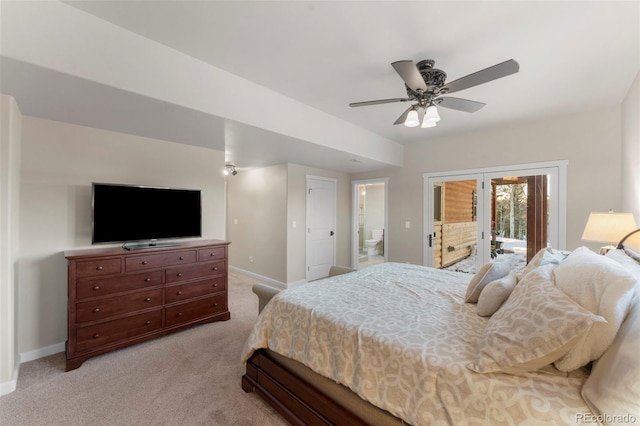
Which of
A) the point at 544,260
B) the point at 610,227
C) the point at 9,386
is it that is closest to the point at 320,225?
the point at 544,260

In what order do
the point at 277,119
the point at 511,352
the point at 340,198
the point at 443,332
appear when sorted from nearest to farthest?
the point at 511,352 → the point at 443,332 → the point at 277,119 → the point at 340,198

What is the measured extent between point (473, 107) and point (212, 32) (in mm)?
2236

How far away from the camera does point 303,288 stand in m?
2.15

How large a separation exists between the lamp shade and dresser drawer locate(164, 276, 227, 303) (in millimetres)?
3820

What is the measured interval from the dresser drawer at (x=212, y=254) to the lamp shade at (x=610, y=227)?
3756 millimetres

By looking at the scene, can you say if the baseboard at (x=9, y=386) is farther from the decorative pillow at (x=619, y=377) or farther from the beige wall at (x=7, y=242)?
the decorative pillow at (x=619, y=377)

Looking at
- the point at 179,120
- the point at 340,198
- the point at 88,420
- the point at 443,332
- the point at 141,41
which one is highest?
the point at 141,41

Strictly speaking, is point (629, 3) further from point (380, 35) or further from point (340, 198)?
point (340, 198)

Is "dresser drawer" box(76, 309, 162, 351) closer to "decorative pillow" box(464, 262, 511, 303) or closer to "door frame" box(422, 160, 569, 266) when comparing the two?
"decorative pillow" box(464, 262, 511, 303)

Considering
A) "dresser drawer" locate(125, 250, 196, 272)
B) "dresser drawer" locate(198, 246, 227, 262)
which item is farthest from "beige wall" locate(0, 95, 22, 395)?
"dresser drawer" locate(198, 246, 227, 262)

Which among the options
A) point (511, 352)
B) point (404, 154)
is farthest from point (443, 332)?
point (404, 154)

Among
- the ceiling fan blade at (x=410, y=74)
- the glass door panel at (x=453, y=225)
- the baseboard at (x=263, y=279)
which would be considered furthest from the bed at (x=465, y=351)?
the baseboard at (x=263, y=279)

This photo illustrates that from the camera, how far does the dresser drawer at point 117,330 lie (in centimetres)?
235

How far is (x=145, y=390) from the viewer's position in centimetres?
202
